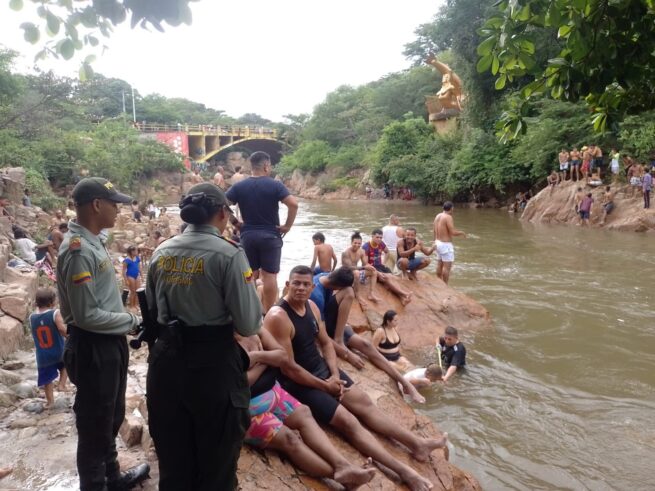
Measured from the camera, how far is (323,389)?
370 centimetres

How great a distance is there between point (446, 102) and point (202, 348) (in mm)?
33691

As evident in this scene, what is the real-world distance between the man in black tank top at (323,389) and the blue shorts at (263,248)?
0.90 m

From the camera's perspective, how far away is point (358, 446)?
3.56 m

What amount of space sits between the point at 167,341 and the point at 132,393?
277 centimetres

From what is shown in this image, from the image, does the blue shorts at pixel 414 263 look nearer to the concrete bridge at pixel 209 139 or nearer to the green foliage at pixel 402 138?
the green foliage at pixel 402 138

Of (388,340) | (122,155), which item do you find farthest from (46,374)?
(122,155)

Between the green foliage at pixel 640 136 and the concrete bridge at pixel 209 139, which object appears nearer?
the green foliage at pixel 640 136

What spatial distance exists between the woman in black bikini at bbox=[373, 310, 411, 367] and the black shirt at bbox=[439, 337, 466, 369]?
54 cm

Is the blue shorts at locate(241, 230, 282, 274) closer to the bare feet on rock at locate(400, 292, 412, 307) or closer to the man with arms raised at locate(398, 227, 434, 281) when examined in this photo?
the bare feet on rock at locate(400, 292, 412, 307)

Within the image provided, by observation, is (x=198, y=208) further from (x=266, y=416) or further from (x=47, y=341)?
(x=47, y=341)

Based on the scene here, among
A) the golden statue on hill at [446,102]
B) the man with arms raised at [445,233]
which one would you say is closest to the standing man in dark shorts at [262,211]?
the man with arms raised at [445,233]

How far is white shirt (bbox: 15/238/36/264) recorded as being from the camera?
10421 millimetres

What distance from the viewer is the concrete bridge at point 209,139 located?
4991cm

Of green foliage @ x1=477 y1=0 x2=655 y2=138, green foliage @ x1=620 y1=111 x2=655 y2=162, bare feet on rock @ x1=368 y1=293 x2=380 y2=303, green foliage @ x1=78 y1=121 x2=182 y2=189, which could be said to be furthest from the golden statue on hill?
green foliage @ x1=477 y1=0 x2=655 y2=138
